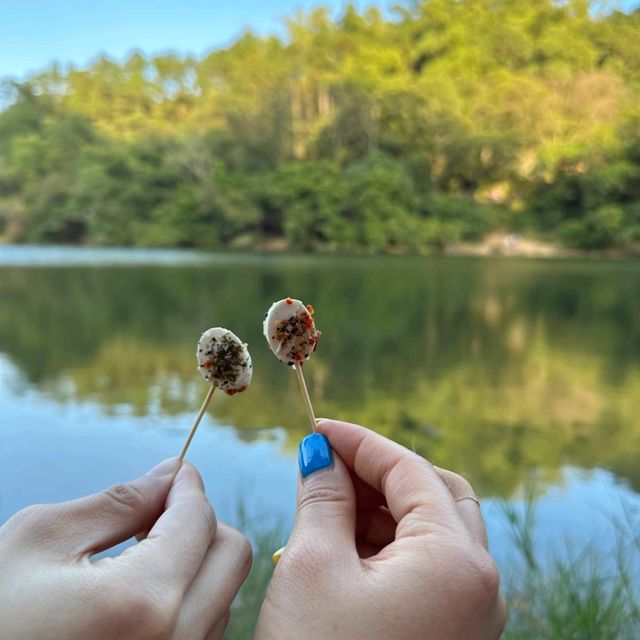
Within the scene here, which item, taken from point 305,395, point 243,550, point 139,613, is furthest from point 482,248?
point 139,613

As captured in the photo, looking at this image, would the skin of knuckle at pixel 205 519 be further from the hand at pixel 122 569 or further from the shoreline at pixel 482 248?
the shoreline at pixel 482 248

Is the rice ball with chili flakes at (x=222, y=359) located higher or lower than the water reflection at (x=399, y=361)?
higher

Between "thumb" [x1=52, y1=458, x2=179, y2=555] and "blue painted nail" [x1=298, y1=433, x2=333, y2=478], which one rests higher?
"blue painted nail" [x1=298, y1=433, x2=333, y2=478]

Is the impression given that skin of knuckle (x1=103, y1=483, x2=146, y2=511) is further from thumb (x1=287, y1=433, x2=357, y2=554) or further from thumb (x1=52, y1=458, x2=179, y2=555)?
thumb (x1=287, y1=433, x2=357, y2=554)

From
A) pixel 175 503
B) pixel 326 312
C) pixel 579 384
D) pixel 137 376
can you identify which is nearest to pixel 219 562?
pixel 175 503

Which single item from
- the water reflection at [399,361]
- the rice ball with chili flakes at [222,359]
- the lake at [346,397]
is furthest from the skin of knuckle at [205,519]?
the lake at [346,397]

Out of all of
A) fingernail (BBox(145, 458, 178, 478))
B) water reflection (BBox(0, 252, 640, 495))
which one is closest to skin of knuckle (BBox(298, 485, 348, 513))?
fingernail (BBox(145, 458, 178, 478))

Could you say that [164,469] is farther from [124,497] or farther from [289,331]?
[289,331]
